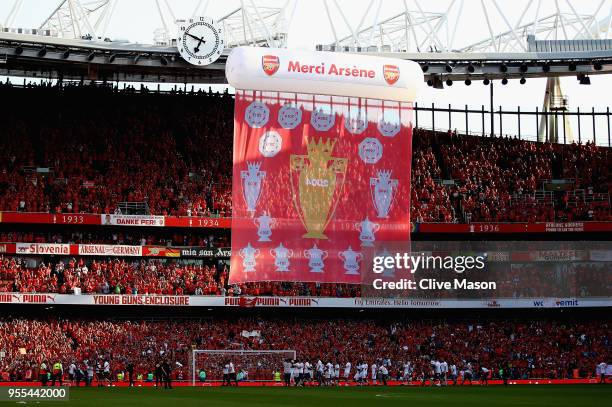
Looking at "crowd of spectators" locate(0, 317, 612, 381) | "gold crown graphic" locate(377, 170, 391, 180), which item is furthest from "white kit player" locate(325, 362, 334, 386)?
"gold crown graphic" locate(377, 170, 391, 180)

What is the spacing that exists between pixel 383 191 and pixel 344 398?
7133 mm

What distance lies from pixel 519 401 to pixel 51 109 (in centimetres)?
3512

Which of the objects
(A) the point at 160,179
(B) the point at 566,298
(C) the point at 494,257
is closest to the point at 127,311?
(A) the point at 160,179

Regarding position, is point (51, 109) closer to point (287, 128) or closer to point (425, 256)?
point (425, 256)

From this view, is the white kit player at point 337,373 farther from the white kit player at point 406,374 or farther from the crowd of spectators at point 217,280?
the crowd of spectators at point 217,280

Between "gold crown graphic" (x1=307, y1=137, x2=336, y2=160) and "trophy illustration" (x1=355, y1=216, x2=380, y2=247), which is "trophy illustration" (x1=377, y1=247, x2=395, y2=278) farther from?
"gold crown graphic" (x1=307, y1=137, x2=336, y2=160)

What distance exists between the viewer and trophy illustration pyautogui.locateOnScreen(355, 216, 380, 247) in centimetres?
3425

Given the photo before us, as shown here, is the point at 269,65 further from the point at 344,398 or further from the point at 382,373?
the point at 382,373

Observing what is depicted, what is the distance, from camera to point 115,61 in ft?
171

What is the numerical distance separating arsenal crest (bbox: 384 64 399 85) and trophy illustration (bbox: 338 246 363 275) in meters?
5.86

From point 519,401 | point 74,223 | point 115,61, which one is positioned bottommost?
point 519,401

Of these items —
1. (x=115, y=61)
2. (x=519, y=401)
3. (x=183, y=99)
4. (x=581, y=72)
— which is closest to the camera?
(x=519, y=401)

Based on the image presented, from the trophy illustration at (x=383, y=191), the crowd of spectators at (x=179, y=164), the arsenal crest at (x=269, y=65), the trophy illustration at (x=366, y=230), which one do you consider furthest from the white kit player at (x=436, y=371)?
the arsenal crest at (x=269, y=65)

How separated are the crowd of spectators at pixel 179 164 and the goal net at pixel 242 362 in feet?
31.1
